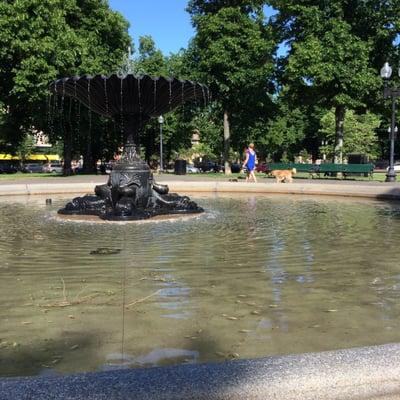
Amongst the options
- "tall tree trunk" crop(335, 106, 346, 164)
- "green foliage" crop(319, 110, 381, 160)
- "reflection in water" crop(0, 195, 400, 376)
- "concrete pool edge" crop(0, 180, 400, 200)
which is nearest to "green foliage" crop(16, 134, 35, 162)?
"green foliage" crop(319, 110, 381, 160)

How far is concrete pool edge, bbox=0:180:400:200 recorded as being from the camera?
1748 centimetres

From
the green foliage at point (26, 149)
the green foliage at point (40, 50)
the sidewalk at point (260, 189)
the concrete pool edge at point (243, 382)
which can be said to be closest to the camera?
the concrete pool edge at point (243, 382)

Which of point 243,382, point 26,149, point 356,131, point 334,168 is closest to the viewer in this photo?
point 243,382

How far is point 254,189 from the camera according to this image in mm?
19938

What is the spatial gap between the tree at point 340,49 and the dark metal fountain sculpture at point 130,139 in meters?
19.9

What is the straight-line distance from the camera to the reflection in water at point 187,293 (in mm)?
4070

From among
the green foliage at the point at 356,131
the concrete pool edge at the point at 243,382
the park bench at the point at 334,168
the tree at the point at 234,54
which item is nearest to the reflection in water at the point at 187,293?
the concrete pool edge at the point at 243,382

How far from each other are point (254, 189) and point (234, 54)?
21.4 m

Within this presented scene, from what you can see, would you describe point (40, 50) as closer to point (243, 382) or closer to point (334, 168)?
point (334, 168)

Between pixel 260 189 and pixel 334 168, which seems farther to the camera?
pixel 334 168

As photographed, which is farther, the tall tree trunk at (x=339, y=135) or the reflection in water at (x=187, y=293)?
the tall tree trunk at (x=339, y=135)

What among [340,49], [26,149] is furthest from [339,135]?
[26,149]

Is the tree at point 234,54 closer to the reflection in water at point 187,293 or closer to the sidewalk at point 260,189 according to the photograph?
the sidewalk at point 260,189

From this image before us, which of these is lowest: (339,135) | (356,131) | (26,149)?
(339,135)
